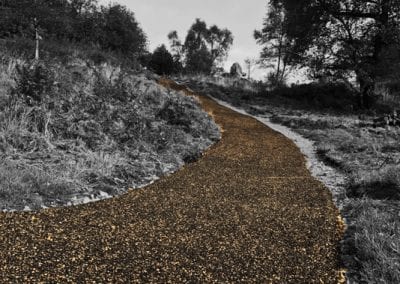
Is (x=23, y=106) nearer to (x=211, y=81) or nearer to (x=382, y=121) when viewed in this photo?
(x=382, y=121)

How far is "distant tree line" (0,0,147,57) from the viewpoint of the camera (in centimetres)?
1413

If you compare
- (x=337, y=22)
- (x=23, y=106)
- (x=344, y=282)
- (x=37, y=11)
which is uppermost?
(x=337, y=22)

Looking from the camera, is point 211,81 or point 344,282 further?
point 211,81

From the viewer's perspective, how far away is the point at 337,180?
25.4 ft

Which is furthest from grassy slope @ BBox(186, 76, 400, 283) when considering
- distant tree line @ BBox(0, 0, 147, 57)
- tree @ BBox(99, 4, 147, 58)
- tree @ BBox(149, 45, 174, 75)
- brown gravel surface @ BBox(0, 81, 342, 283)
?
tree @ BBox(149, 45, 174, 75)

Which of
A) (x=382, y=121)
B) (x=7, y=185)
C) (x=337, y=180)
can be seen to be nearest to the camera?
(x=7, y=185)

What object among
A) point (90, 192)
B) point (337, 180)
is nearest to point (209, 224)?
point (90, 192)

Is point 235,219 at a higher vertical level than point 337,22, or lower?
lower

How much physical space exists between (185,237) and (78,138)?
162 inches

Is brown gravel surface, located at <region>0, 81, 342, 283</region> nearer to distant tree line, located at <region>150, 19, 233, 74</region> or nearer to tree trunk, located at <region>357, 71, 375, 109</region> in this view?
tree trunk, located at <region>357, 71, 375, 109</region>

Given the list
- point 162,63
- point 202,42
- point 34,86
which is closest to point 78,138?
point 34,86

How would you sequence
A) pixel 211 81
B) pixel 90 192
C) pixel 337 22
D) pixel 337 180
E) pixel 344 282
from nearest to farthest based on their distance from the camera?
1. pixel 344 282
2. pixel 90 192
3. pixel 337 180
4. pixel 337 22
5. pixel 211 81

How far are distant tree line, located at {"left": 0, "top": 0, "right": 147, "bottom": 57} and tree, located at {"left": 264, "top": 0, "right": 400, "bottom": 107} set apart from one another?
A: 1128 centimetres

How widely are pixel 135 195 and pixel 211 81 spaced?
82.9ft
